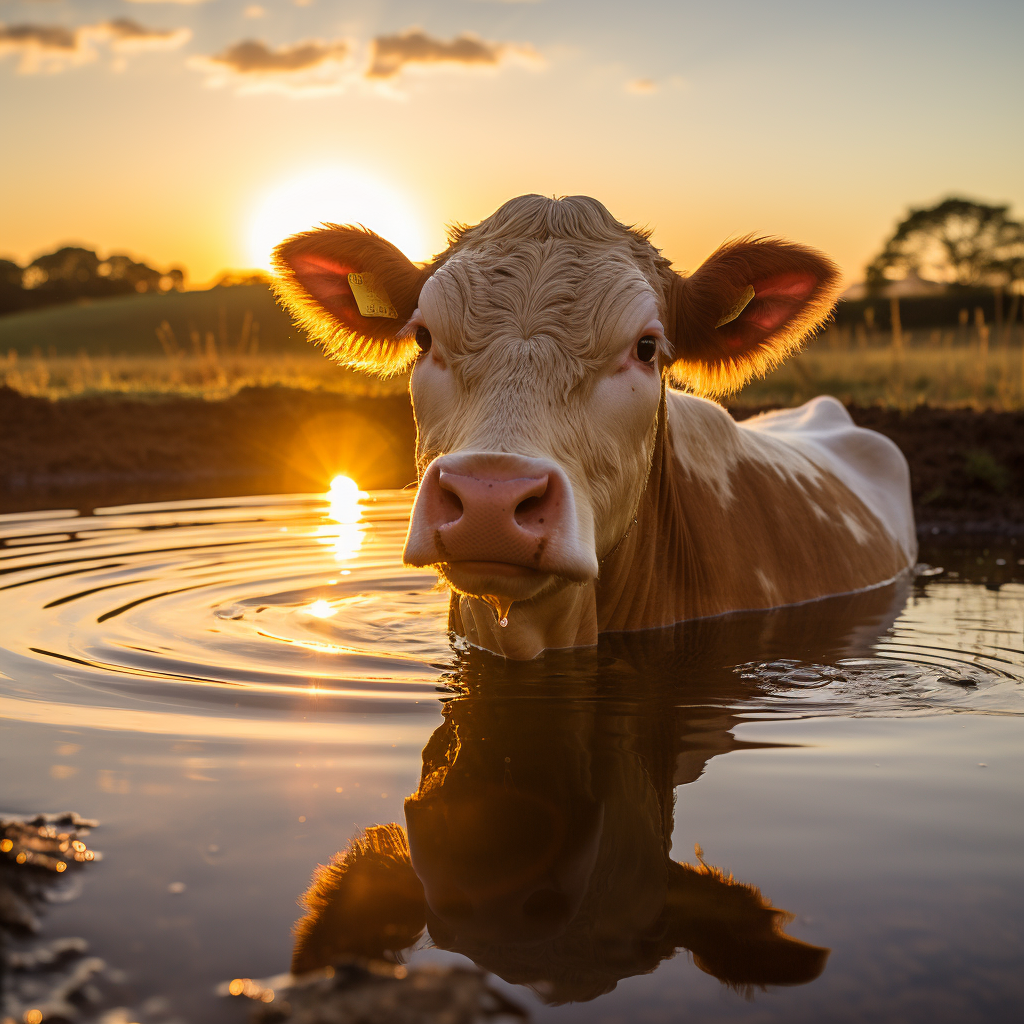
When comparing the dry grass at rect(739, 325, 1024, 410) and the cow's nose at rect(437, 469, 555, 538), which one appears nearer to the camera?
the cow's nose at rect(437, 469, 555, 538)

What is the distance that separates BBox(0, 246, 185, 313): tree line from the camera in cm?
6414

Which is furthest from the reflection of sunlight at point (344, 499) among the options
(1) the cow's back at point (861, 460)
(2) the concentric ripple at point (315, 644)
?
(1) the cow's back at point (861, 460)

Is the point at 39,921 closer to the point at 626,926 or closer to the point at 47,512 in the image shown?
the point at 626,926

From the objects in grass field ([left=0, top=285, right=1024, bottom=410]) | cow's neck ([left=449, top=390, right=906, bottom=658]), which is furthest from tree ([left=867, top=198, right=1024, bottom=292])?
cow's neck ([left=449, top=390, right=906, bottom=658])

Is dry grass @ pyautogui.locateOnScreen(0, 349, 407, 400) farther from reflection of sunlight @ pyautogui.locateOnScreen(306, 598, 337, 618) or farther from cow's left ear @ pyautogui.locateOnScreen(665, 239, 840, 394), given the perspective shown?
cow's left ear @ pyautogui.locateOnScreen(665, 239, 840, 394)

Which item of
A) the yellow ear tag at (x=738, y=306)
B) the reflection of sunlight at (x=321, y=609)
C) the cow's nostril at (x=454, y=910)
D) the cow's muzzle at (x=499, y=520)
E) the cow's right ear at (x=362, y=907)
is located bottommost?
the reflection of sunlight at (x=321, y=609)

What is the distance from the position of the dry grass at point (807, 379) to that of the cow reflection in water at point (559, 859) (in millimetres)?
10539

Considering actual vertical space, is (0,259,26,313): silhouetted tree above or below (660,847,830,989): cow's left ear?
above

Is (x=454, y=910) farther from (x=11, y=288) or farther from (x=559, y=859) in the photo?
(x=11, y=288)

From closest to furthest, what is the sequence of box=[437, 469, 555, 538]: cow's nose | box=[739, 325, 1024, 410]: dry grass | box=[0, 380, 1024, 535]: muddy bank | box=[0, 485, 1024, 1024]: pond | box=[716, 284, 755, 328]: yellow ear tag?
box=[0, 485, 1024, 1024]: pond
box=[437, 469, 555, 538]: cow's nose
box=[716, 284, 755, 328]: yellow ear tag
box=[0, 380, 1024, 535]: muddy bank
box=[739, 325, 1024, 410]: dry grass

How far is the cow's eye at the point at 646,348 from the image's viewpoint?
361cm

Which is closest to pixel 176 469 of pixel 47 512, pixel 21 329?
pixel 47 512

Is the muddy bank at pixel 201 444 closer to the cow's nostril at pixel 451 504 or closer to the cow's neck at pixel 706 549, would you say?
the cow's neck at pixel 706 549

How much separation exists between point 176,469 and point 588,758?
10.2 meters
